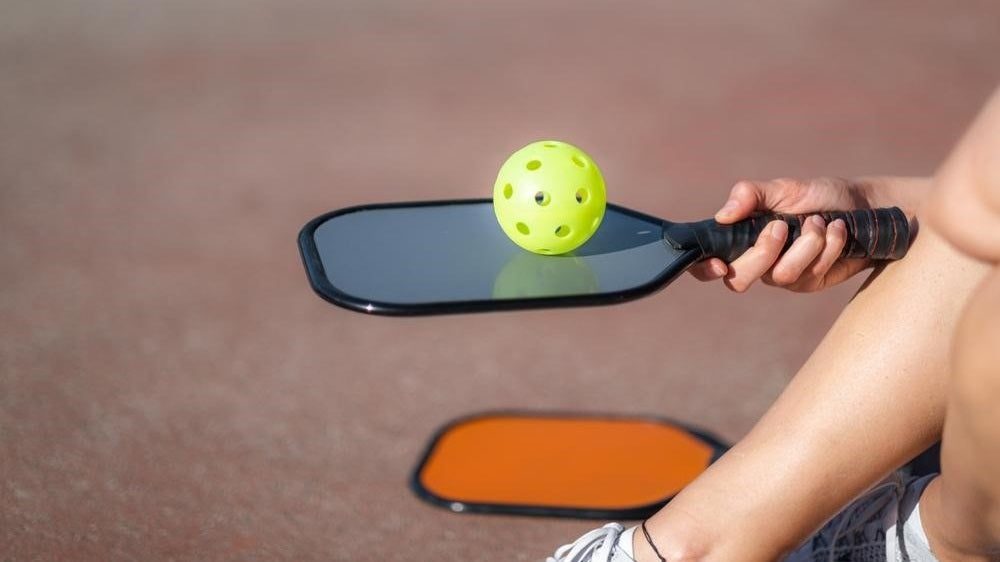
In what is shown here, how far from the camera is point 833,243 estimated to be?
1.46 m

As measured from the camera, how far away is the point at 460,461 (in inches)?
81.8

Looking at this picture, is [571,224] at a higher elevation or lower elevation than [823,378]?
higher

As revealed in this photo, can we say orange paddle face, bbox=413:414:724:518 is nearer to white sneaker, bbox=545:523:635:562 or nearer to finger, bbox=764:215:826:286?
white sneaker, bbox=545:523:635:562

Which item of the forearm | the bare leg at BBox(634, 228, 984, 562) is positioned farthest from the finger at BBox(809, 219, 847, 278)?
A: the forearm

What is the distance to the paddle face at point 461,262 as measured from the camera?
133 centimetres

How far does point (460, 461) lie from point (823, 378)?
89 centimetres

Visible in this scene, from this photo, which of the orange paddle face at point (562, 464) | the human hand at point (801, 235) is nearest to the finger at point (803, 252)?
the human hand at point (801, 235)

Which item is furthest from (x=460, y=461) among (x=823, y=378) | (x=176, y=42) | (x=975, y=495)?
(x=176, y=42)

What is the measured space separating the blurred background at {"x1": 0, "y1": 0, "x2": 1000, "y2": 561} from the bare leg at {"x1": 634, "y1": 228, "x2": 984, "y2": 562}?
21.7 inches

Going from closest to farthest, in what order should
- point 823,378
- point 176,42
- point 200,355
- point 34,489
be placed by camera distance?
point 823,378
point 34,489
point 200,355
point 176,42

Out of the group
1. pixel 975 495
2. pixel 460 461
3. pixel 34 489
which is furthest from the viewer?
Result: pixel 460 461

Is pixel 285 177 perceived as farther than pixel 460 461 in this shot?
Yes

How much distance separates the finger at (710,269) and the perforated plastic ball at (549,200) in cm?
15

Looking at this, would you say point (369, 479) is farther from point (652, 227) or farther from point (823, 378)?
point (823, 378)
